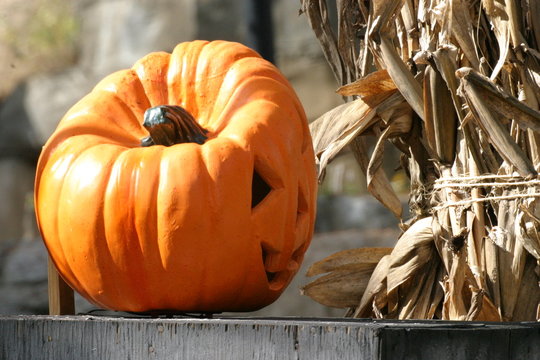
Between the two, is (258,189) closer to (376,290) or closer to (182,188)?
(182,188)

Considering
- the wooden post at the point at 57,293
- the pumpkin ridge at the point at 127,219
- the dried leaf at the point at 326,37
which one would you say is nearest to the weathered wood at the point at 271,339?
the pumpkin ridge at the point at 127,219

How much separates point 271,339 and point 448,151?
3.34 feet

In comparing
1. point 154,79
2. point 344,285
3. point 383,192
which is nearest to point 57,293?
point 154,79

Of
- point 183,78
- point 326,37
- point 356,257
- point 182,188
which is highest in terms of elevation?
point 326,37

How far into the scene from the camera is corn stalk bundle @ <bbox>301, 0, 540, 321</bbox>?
2023 mm

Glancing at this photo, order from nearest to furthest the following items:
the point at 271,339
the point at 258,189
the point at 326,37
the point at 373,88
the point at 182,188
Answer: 1. the point at 271,339
2. the point at 182,188
3. the point at 258,189
4. the point at 373,88
5. the point at 326,37

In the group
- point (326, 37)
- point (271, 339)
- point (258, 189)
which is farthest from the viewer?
point (326, 37)

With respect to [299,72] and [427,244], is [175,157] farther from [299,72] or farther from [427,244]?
[299,72]

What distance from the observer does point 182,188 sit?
5.49 ft

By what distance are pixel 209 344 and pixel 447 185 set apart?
0.92 m

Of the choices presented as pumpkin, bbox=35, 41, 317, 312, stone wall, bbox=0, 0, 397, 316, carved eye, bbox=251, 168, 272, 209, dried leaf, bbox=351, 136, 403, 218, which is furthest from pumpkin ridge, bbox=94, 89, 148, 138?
stone wall, bbox=0, 0, 397, 316

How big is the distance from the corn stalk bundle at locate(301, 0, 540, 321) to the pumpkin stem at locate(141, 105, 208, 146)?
0.56m

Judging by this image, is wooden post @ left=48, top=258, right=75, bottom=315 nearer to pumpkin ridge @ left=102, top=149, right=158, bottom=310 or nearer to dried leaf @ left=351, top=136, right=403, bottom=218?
pumpkin ridge @ left=102, top=149, right=158, bottom=310

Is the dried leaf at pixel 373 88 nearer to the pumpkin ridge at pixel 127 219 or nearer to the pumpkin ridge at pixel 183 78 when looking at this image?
the pumpkin ridge at pixel 183 78
